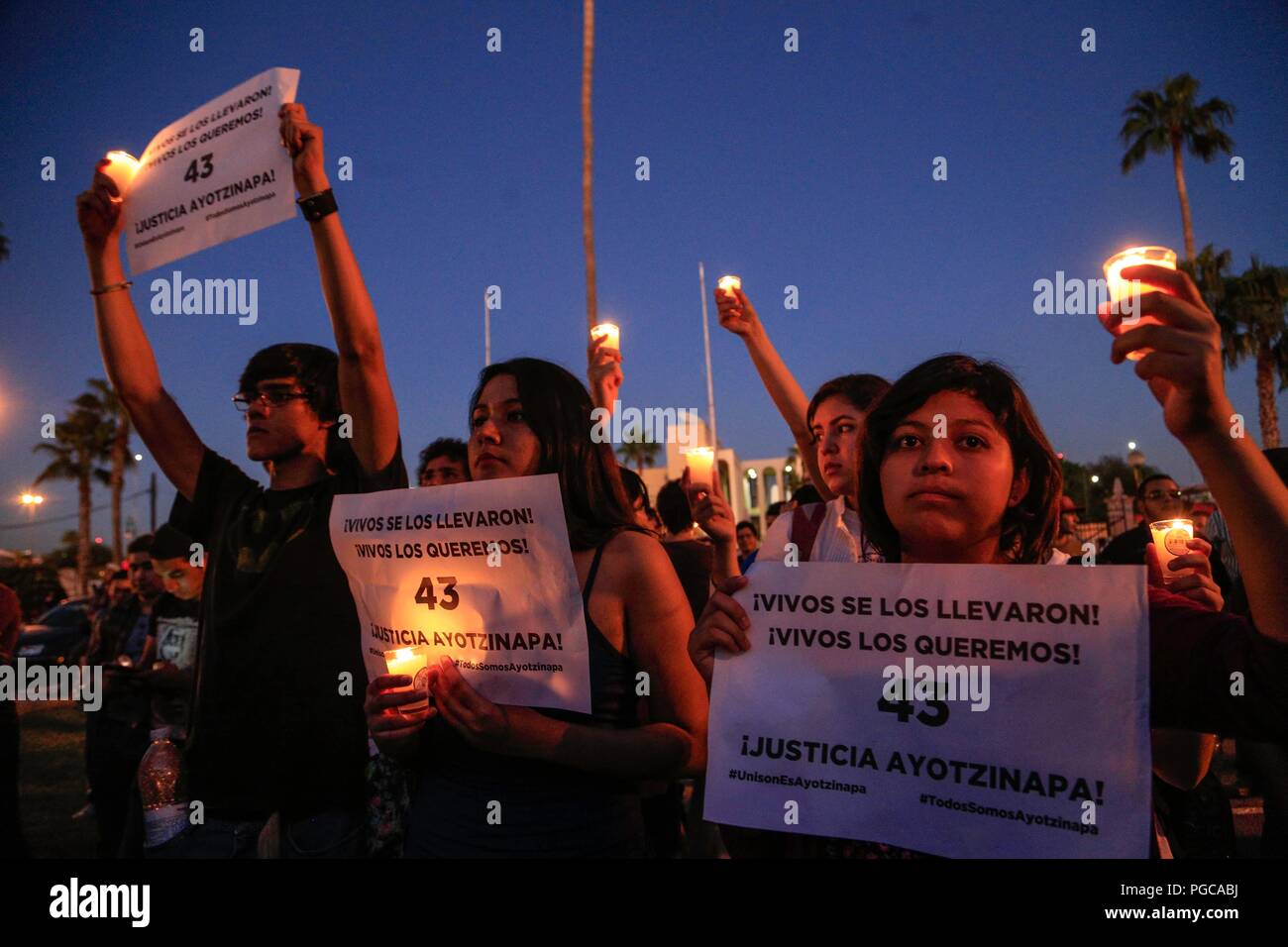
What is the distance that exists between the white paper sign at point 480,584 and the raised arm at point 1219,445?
50.0 inches

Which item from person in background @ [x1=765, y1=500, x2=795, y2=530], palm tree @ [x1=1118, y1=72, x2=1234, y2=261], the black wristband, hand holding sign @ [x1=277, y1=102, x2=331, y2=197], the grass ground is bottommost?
the grass ground

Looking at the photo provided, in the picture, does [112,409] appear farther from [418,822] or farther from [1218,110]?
[1218,110]

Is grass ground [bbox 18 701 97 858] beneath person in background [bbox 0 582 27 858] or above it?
beneath

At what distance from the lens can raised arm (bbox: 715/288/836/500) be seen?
365 cm

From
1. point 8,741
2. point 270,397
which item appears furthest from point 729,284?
point 8,741

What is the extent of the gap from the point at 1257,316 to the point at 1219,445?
30.2 meters

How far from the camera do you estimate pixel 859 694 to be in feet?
5.48

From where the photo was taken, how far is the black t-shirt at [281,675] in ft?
7.73

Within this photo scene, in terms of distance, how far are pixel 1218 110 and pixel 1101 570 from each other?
33.7 metres

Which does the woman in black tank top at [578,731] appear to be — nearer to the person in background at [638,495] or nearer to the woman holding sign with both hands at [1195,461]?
the woman holding sign with both hands at [1195,461]

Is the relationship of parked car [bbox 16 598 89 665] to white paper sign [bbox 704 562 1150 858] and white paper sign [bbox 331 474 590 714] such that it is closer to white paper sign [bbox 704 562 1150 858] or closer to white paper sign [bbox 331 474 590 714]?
white paper sign [bbox 331 474 590 714]

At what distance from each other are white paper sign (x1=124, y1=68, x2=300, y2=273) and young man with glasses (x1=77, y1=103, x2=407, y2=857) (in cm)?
13
